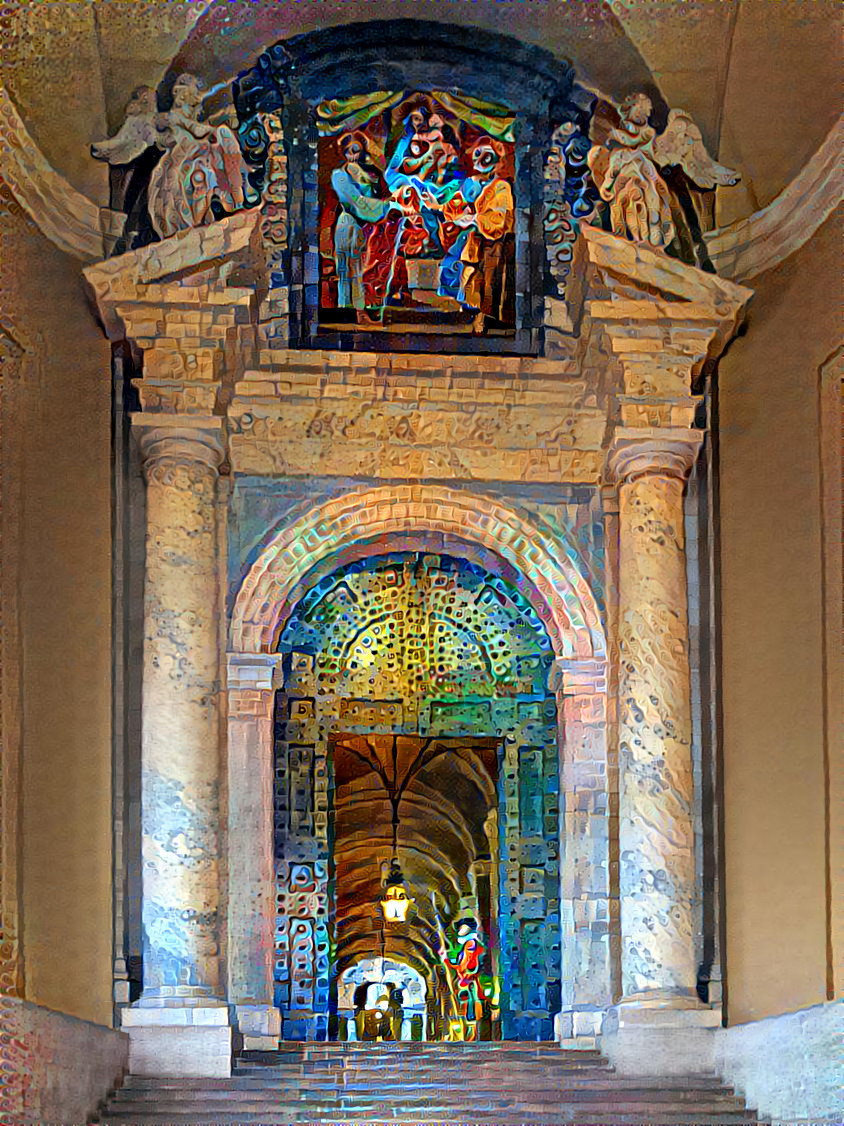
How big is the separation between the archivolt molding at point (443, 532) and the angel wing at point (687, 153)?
2.72m

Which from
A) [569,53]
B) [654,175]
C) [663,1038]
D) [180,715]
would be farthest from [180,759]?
[569,53]

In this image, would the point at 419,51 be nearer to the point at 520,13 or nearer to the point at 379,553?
the point at 520,13

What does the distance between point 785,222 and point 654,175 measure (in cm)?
97

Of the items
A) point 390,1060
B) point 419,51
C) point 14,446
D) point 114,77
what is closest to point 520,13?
point 419,51

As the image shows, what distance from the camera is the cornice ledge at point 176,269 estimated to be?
47.2 ft

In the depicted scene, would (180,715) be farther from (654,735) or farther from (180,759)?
(654,735)

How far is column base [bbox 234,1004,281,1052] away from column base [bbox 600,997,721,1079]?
A: 228cm

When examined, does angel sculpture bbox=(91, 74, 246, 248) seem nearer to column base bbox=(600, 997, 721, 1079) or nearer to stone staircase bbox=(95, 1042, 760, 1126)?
stone staircase bbox=(95, 1042, 760, 1126)

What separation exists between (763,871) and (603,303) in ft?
13.1

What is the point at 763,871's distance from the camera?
14586mm

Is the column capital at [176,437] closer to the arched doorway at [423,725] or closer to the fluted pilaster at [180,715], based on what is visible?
the fluted pilaster at [180,715]

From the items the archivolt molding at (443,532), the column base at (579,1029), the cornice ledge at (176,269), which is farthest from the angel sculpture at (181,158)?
the column base at (579,1029)

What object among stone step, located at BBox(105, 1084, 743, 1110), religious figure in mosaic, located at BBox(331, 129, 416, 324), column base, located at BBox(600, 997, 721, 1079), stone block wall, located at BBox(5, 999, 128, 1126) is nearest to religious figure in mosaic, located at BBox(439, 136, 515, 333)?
religious figure in mosaic, located at BBox(331, 129, 416, 324)

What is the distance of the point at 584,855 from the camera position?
14969 millimetres
